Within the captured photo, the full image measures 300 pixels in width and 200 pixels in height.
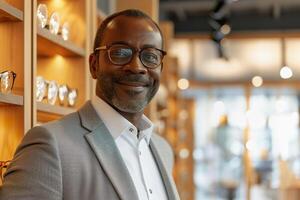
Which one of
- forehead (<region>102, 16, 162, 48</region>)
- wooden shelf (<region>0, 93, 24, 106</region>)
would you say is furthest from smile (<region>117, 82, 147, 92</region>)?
wooden shelf (<region>0, 93, 24, 106</region>)

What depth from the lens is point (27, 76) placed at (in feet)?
8.77

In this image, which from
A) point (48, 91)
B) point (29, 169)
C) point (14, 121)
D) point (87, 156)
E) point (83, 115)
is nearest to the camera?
point (29, 169)

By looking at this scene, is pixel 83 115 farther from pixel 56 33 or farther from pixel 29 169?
pixel 56 33

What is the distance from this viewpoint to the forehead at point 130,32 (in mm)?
1944

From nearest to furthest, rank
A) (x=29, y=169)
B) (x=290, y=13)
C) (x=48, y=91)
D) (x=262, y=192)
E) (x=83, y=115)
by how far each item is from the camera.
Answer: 1. (x=29, y=169)
2. (x=83, y=115)
3. (x=48, y=91)
4. (x=262, y=192)
5. (x=290, y=13)

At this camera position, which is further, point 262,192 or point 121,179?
point 262,192

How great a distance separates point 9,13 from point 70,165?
0.99 metres

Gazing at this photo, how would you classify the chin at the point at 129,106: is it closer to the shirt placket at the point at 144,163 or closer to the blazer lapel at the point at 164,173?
the shirt placket at the point at 144,163

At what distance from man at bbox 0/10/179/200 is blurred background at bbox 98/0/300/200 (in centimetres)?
987

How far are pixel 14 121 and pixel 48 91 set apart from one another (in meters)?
0.58

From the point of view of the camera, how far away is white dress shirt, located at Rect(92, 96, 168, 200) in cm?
198

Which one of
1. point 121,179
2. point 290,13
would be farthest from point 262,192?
point 121,179

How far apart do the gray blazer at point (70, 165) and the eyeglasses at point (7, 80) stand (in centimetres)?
63

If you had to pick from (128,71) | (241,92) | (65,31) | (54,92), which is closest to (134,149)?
(128,71)
